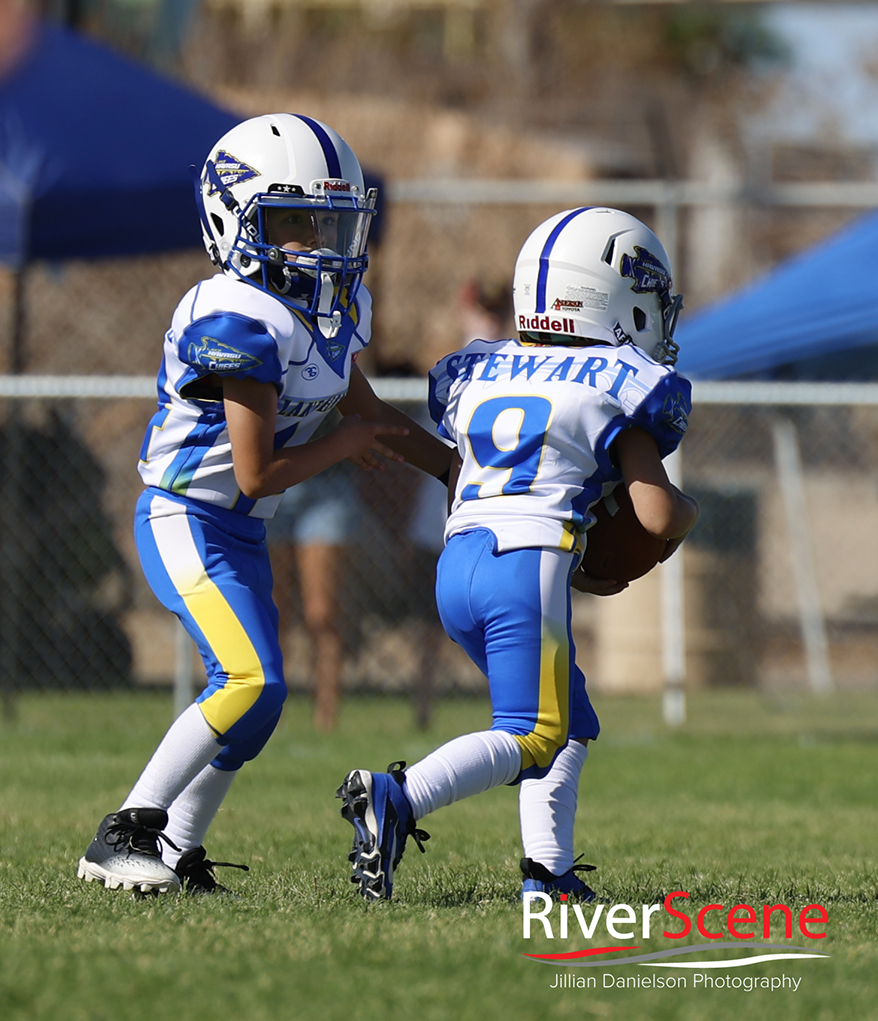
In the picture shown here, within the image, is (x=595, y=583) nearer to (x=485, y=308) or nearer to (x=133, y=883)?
(x=133, y=883)

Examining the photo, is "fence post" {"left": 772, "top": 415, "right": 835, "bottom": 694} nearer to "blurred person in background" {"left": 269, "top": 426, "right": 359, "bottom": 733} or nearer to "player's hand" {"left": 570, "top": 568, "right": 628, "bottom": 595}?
"blurred person in background" {"left": 269, "top": 426, "right": 359, "bottom": 733}

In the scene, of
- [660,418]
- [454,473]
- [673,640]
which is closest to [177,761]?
[454,473]

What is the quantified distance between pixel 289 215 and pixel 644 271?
0.84 meters

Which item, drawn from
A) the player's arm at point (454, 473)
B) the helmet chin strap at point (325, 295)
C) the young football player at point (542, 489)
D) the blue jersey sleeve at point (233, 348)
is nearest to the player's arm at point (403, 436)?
the player's arm at point (454, 473)

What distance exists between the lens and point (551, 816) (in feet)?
11.7

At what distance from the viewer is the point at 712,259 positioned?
16.7 metres

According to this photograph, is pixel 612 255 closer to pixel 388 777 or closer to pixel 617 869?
pixel 388 777

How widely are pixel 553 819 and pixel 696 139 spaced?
19.0 m

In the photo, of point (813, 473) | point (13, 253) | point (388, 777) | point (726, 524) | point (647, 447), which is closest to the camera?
point (388, 777)

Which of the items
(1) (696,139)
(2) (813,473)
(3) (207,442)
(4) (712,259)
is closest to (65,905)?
(3) (207,442)

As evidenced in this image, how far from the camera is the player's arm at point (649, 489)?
133 inches

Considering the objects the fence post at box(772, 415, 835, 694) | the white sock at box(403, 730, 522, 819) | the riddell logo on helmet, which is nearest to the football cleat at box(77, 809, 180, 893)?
the white sock at box(403, 730, 522, 819)

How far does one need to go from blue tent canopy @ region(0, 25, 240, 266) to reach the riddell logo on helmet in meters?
4.25

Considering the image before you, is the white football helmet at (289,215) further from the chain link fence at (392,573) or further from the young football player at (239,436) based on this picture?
the chain link fence at (392,573)
